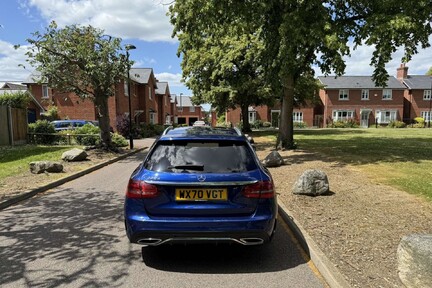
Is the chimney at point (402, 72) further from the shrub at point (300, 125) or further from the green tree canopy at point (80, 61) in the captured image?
the green tree canopy at point (80, 61)

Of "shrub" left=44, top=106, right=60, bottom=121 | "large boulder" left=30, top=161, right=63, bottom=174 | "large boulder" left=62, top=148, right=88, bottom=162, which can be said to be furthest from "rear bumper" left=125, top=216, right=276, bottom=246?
"shrub" left=44, top=106, right=60, bottom=121

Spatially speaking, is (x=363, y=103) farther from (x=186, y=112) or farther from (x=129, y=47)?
(x=186, y=112)

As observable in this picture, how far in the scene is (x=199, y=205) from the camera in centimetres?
408

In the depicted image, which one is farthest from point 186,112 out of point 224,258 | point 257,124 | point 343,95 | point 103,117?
point 224,258

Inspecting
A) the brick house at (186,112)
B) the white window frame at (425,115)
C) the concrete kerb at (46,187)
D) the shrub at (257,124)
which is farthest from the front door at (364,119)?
the concrete kerb at (46,187)

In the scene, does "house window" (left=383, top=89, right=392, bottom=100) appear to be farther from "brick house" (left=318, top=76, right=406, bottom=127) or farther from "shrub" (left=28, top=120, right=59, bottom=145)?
"shrub" (left=28, top=120, right=59, bottom=145)

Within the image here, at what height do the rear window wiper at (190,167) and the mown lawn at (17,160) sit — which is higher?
the rear window wiper at (190,167)

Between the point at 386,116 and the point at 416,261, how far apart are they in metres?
58.9

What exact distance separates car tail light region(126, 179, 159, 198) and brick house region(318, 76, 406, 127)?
54802 mm

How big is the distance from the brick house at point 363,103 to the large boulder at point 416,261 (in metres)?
54.5

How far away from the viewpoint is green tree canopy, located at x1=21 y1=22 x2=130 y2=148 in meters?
16.1

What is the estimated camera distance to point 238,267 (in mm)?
4289

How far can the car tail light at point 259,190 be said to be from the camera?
414cm

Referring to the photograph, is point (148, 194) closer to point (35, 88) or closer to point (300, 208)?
point (300, 208)
